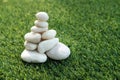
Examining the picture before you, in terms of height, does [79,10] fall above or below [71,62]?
above

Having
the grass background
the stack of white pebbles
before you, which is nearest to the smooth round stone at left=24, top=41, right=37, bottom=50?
the stack of white pebbles

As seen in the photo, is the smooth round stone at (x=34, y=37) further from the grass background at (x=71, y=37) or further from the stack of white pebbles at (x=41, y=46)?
the grass background at (x=71, y=37)

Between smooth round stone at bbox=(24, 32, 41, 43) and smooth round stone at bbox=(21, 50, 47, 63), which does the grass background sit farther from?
smooth round stone at bbox=(24, 32, 41, 43)

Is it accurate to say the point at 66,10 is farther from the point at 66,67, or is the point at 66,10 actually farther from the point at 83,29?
the point at 66,67

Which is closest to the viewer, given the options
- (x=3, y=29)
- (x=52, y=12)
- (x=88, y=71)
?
(x=88, y=71)

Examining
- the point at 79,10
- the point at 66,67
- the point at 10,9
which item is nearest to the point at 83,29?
the point at 79,10

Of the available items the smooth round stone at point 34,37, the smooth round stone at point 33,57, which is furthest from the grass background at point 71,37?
the smooth round stone at point 34,37
